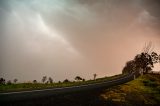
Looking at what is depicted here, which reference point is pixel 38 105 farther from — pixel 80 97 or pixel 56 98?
pixel 80 97

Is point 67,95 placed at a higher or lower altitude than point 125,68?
lower

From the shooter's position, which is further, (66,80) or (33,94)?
(66,80)

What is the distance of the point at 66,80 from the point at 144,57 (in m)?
45.3

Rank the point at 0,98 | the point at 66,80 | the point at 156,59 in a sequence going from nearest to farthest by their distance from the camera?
the point at 0,98, the point at 66,80, the point at 156,59

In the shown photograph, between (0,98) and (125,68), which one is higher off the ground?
(125,68)

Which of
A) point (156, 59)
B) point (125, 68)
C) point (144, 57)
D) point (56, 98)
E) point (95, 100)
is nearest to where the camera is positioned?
point (56, 98)

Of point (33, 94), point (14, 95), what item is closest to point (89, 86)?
point (33, 94)

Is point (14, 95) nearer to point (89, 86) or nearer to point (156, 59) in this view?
point (89, 86)

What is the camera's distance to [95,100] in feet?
84.6

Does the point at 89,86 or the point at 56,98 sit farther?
the point at 89,86

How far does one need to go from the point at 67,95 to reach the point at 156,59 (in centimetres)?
7448

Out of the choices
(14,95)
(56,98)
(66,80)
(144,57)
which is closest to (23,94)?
(14,95)

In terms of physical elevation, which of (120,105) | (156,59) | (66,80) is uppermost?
(156,59)

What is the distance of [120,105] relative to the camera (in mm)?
26453
